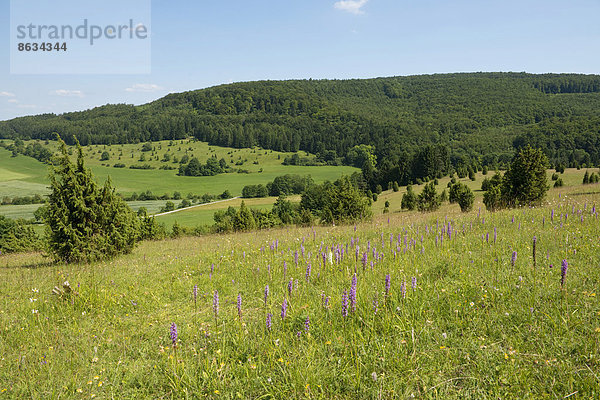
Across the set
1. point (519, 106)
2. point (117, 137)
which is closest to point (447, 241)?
point (117, 137)

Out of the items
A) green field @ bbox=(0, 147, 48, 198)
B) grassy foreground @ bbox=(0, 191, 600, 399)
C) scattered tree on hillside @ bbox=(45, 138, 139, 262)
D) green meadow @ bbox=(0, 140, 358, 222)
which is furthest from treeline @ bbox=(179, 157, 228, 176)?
grassy foreground @ bbox=(0, 191, 600, 399)

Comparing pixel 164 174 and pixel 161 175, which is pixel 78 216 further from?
pixel 164 174

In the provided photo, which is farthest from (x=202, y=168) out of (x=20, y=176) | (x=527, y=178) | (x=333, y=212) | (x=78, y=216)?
(x=78, y=216)

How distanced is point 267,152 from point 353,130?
47.8 metres

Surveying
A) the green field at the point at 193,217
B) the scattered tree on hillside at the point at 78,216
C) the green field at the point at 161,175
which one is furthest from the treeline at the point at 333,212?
the green field at the point at 161,175

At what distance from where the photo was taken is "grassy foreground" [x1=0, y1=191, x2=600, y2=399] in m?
2.96

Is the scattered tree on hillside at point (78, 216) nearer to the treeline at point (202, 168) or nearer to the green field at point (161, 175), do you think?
the green field at point (161, 175)

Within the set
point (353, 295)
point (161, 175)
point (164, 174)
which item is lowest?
point (353, 295)

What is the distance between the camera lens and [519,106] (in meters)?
182

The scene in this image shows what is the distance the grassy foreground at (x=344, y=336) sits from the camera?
2957 mm

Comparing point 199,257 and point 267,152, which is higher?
point 267,152

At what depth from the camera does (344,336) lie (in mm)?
3699

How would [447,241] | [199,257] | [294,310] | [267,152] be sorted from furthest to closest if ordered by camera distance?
[267,152]
[199,257]
[447,241]
[294,310]

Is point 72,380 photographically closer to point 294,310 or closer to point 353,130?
point 294,310
